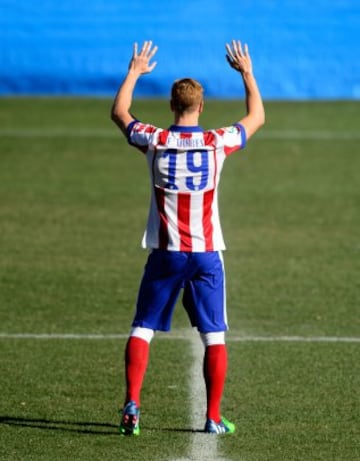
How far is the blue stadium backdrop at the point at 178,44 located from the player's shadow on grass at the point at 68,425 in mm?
17074

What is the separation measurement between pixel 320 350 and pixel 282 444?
2.44 meters

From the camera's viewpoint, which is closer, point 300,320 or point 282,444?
point 282,444

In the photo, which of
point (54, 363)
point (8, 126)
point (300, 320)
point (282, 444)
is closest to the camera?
point (282, 444)

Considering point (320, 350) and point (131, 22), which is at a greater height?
point (131, 22)

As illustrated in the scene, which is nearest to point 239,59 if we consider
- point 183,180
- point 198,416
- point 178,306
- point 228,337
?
point 183,180

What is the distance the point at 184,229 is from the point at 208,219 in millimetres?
150

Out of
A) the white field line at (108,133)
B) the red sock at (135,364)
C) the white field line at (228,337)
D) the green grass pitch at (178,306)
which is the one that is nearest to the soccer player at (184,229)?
the red sock at (135,364)

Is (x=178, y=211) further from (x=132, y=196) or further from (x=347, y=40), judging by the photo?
(x=347, y=40)

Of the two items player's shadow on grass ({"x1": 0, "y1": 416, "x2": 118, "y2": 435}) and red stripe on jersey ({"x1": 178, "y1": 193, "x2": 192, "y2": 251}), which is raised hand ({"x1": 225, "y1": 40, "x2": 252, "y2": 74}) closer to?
red stripe on jersey ({"x1": 178, "y1": 193, "x2": 192, "y2": 251})

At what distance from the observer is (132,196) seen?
17.1m

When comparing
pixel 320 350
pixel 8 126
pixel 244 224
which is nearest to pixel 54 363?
pixel 320 350

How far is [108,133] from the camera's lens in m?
22.1

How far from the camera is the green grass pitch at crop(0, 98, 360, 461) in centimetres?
781

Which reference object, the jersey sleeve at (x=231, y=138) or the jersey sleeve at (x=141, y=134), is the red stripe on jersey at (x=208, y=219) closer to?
the jersey sleeve at (x=231, y=138)
